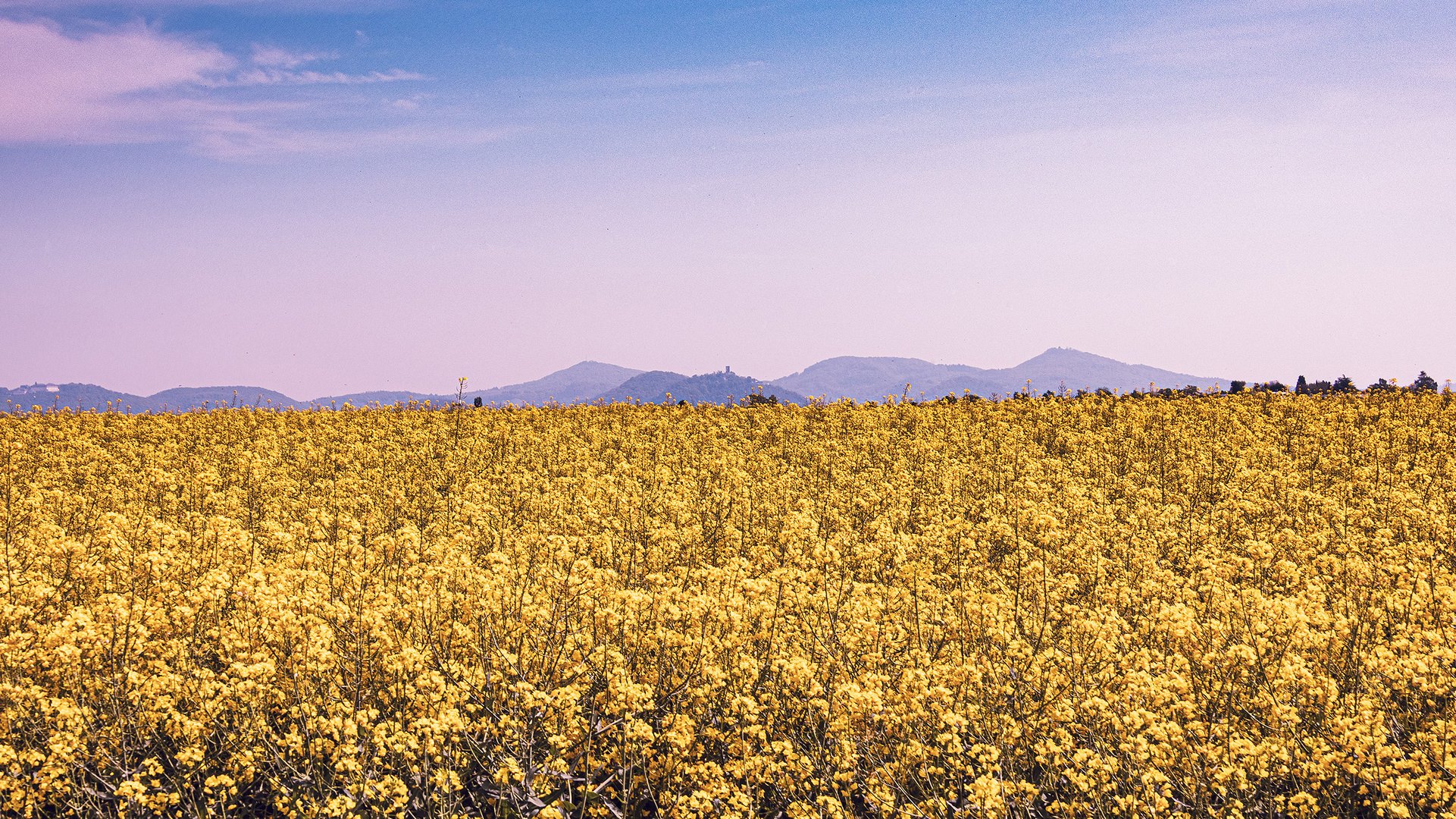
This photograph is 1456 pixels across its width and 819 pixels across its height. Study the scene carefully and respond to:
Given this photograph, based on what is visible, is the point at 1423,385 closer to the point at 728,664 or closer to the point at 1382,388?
the point at 1382,388

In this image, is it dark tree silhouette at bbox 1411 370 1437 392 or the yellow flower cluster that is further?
dark tree silhouette at bbox 1411 370 1437 392

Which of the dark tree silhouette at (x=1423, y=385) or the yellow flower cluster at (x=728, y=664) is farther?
the dark tree silhouette at (x=1423, y=385)

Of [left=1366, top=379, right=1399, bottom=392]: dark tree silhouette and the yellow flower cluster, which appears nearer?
the yellow flower cluster

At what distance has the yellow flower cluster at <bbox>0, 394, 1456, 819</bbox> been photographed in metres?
6.14

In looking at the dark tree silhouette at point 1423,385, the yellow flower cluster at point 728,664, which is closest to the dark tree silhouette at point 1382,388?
the dark tree silhouette at point 1423,385

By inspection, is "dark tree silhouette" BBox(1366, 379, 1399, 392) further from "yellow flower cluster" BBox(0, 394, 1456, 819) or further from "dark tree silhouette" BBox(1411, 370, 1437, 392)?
"yellow flower cluster" BBox(0, 394, 1456, 819)

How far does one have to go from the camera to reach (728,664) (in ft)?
24.7

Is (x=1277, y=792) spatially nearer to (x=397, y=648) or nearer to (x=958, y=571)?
(x=958, y=571)

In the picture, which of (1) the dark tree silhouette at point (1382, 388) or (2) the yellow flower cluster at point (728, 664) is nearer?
(2) the yellow flower cluster at point (728, 664)

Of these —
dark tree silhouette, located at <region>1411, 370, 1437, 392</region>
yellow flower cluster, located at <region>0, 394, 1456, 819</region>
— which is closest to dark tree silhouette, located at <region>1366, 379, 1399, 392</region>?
dark tree silhouette, located at <region>1411, 370, 1437, 392</region>

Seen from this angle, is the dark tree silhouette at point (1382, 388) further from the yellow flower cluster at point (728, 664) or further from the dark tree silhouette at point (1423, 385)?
the yellow flower cluster at point (728, 664)

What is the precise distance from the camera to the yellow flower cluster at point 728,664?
6.14 metres

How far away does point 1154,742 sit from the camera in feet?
21.5

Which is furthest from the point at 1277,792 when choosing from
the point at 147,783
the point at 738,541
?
the point at 147,783
